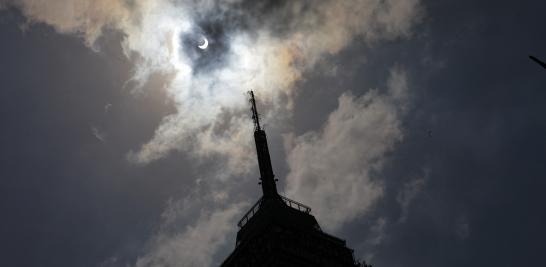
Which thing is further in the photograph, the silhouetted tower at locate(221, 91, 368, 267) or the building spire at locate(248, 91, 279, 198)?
the building spire at locate(248, 91, 279, 198)

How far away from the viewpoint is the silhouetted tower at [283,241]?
11175cm

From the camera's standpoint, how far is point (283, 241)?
113875mm

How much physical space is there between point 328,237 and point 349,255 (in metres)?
5.53

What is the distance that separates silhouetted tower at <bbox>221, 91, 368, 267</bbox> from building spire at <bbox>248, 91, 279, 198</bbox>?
1.90 m

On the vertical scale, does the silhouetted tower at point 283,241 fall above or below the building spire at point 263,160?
below

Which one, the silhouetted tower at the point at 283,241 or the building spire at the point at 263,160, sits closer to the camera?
the silhouetted tower at the point at 283,241

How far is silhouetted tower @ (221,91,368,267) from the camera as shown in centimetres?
11175

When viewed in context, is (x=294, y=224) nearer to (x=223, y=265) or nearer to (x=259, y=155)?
(x=223, y=265)

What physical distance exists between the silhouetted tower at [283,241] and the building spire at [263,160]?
6.25ft

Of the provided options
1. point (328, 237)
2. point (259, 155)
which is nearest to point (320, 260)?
point (328, 237)

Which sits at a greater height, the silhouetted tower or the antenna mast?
the antenna mast

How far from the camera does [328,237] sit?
122 metres

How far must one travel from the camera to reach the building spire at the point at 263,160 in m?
134

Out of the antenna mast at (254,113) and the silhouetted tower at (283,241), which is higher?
the antenna mast at (254,113)
